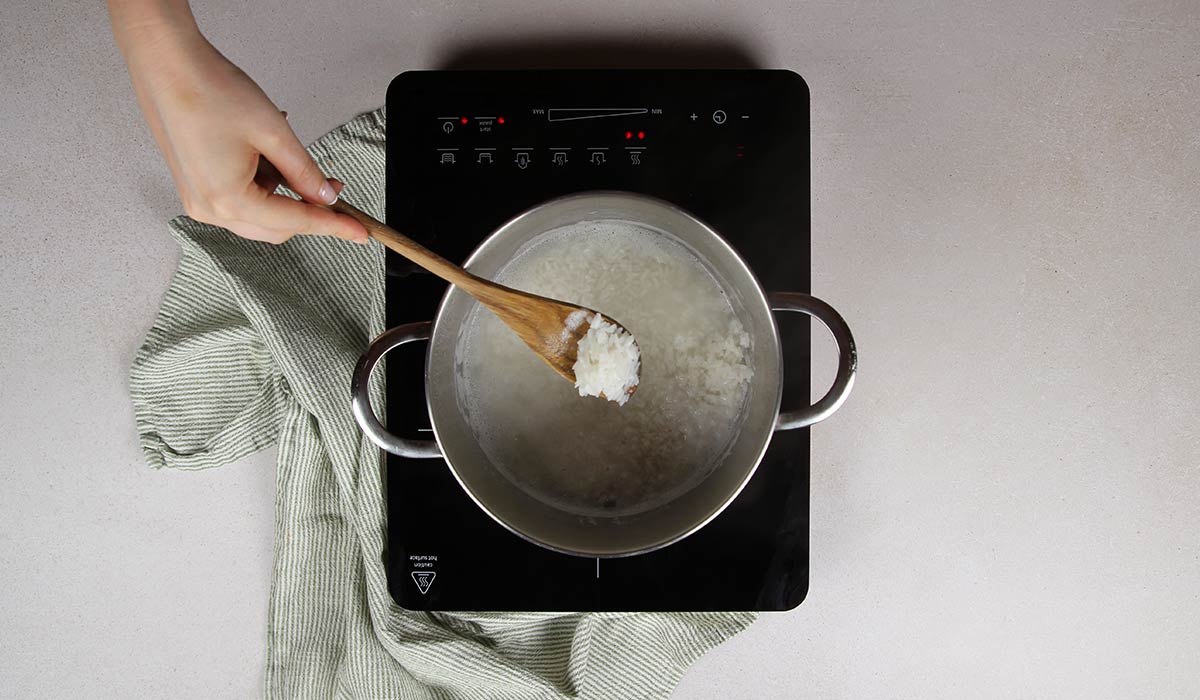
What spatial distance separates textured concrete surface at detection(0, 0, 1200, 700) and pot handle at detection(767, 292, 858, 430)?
0.15 meters

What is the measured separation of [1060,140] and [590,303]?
0.39 meters

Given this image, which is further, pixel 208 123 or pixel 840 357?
pixel 840 357

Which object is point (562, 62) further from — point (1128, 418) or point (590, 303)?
point (1128, 418)

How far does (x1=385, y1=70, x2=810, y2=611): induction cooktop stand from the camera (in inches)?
23.5

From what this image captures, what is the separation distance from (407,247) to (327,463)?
27cm

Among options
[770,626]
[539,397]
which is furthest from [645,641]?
[539,397]

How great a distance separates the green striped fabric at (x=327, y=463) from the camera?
0.63m

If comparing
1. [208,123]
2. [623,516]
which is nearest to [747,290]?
[623,516]

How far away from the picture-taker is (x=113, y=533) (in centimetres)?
69

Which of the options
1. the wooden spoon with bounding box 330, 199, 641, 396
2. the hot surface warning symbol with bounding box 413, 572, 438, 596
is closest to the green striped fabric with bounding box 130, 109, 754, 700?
the hot surface warning symbol with bounding box 413, 572, 438, 596

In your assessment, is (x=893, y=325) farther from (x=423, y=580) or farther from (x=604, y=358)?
(x=423, y=580)

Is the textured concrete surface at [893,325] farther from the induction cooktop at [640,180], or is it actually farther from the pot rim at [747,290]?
the pot rim at [747,290]

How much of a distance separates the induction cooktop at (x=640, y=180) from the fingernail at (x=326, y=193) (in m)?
0.15

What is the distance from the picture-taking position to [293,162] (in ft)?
1.41
